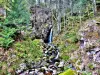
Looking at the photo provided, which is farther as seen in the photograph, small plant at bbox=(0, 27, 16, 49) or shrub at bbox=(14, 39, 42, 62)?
small plant at bbox=(0, 27, 16, 49)

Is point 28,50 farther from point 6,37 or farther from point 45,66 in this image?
point 45,66

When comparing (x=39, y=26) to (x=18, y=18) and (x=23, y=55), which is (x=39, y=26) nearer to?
(x=18, y=18)

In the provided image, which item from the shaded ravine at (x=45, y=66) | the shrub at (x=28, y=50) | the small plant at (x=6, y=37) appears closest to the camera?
the shaded ravine at (x=45, y=66)

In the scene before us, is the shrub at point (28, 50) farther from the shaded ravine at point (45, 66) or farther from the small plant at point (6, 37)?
the small plant at point (6, 37)

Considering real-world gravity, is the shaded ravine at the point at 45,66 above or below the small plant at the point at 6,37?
below

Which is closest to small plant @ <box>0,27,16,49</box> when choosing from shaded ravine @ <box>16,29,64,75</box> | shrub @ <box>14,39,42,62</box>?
shrub @ <box>14,39,42,62</box>

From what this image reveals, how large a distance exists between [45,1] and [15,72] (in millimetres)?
24957

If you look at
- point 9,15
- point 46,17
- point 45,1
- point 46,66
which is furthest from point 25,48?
point 45,1

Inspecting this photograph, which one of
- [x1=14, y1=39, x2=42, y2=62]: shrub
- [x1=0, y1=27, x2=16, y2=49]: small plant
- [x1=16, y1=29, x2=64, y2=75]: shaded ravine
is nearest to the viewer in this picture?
[x1=16, y1=29, x2=64, y2=75]: shaded ravine

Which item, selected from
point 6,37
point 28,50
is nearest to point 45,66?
point 28,50

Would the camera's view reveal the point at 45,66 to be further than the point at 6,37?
No

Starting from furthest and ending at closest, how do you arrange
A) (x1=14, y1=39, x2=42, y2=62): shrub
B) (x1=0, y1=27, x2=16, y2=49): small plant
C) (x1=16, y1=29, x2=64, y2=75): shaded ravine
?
(x1=0, y1=27, x2=16, y2=49): small plant → (x1=14, y1=39, x2=42, y2=62): shrub → (x1=16, y1=29, x2=64, y2=75): shaded ravine

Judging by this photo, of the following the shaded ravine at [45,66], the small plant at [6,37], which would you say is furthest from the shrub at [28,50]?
the small plant at [6,37]

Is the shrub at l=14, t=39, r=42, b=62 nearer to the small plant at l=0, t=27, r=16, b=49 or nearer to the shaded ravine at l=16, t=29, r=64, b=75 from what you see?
the shaded ravine at l=16, t=29, r=64, b=75
